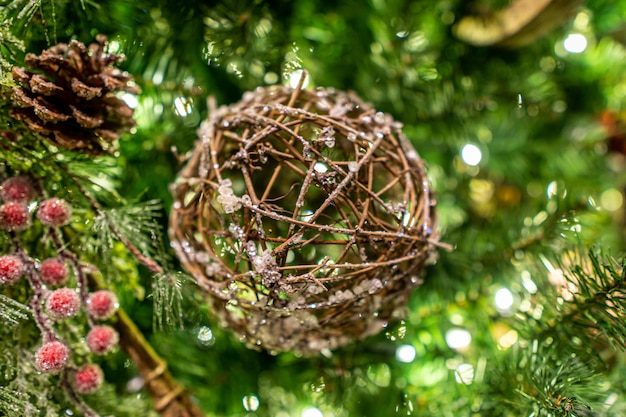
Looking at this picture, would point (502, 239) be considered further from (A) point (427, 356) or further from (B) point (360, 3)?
(B) point (360, 3)

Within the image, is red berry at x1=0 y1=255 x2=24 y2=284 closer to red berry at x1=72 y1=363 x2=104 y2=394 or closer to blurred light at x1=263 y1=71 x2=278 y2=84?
red berry at x1=72 y1=363 x2=104 y2=394

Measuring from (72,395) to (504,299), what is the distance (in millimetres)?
482

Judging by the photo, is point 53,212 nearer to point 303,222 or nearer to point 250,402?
point 303,222

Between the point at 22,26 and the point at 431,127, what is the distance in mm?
505

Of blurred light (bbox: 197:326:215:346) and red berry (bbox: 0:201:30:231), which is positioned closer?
red berry (bbox: 0:201:30:231)

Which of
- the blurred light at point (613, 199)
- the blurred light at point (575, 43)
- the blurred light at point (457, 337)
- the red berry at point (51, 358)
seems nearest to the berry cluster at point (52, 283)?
the red berry at point (51, 358)

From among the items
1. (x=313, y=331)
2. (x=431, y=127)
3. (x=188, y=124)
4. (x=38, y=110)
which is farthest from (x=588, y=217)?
(x=38, y=110)

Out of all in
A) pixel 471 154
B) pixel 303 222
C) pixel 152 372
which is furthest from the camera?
pixel 471 154

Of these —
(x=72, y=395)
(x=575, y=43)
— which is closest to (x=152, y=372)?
(x=72, y=395)

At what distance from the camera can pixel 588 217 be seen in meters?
0.63

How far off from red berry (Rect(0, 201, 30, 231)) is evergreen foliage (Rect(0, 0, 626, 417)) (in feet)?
0.09

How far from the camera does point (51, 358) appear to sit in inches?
15.0

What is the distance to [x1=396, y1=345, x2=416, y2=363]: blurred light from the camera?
616 mm

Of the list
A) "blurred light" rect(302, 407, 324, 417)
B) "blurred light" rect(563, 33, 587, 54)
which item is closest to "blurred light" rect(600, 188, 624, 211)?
"blurred light" rect(563, 33, 587, 54)
